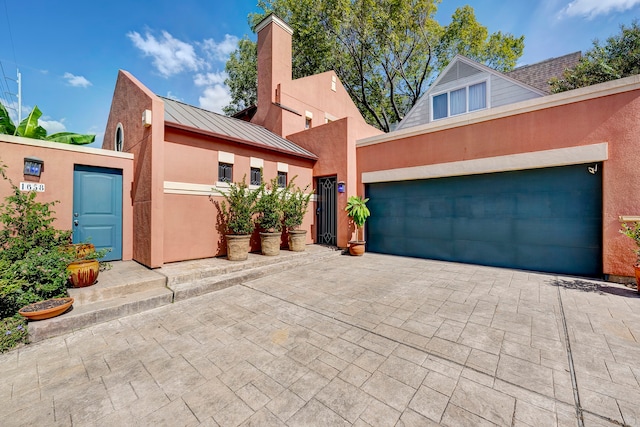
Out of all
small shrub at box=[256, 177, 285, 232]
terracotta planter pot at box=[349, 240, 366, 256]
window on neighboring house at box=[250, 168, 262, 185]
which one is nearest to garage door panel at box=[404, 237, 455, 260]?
terracotta planter pot at box=[349, 240, 366, 256]

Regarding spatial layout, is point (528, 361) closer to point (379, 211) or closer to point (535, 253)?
point (535, 253)

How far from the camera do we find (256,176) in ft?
26.2

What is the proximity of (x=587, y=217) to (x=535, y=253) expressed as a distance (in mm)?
1281

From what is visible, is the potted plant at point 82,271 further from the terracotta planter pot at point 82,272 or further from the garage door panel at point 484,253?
the garage door panel at point 484,253

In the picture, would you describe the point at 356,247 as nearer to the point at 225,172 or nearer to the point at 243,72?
the point at 225,172

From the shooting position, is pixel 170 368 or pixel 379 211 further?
pixel 379 211

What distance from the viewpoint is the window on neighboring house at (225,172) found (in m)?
7.13

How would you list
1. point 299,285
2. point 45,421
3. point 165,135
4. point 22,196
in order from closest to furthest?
1. point 45,421
2. point 22,196
3. point 299,285
4. point 165,135

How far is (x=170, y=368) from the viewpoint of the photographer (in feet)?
8.71

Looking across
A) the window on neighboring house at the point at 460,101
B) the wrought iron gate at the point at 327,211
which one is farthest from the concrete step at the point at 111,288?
the window on neighboring house at the point at 460,101

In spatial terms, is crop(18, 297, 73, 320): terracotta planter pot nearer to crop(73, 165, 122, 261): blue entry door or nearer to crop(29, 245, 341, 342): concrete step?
crop(29, 245, 341, 342): concrete step

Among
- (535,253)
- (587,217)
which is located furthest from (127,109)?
(587,217)

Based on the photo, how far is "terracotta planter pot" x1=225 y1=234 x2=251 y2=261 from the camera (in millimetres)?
6328

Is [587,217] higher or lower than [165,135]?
lower
